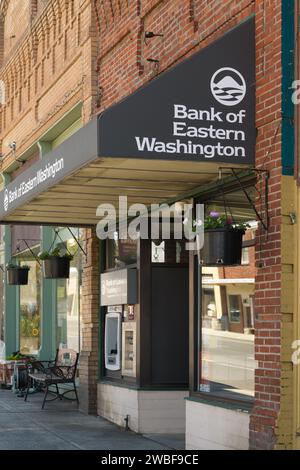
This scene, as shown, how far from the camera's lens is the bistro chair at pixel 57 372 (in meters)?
15.1

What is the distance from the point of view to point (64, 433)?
39.8 ft

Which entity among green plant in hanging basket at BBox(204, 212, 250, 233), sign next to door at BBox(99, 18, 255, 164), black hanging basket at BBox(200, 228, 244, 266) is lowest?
black hanging basket at BBox(200, 228, 244, 266)

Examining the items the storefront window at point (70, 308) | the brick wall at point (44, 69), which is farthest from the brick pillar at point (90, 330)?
the brick wall at point (44, 69)

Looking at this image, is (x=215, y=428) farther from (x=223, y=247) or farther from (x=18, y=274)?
(x=18, y=274)

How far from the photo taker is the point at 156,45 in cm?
1157

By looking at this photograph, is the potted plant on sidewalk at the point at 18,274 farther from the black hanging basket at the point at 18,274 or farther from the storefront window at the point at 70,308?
the storefront window at the point at 70,308

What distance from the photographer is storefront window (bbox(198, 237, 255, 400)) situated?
9453 mm

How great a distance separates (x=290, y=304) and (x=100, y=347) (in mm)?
6698

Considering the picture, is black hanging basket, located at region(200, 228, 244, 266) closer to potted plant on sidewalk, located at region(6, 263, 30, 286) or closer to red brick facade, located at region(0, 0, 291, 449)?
red brick facade, located at region(0, 0, 291, 449)

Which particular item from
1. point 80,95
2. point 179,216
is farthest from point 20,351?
point 179,216

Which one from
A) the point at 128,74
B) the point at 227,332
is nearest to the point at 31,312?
the point at 128,74

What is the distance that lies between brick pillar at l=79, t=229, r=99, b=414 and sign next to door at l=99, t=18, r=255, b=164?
6.25 meters

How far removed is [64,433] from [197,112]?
220 inches

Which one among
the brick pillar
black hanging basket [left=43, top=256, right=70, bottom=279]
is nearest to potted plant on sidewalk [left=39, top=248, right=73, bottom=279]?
black hanging basket [left=43, top=256, right=70, bottom=279]
